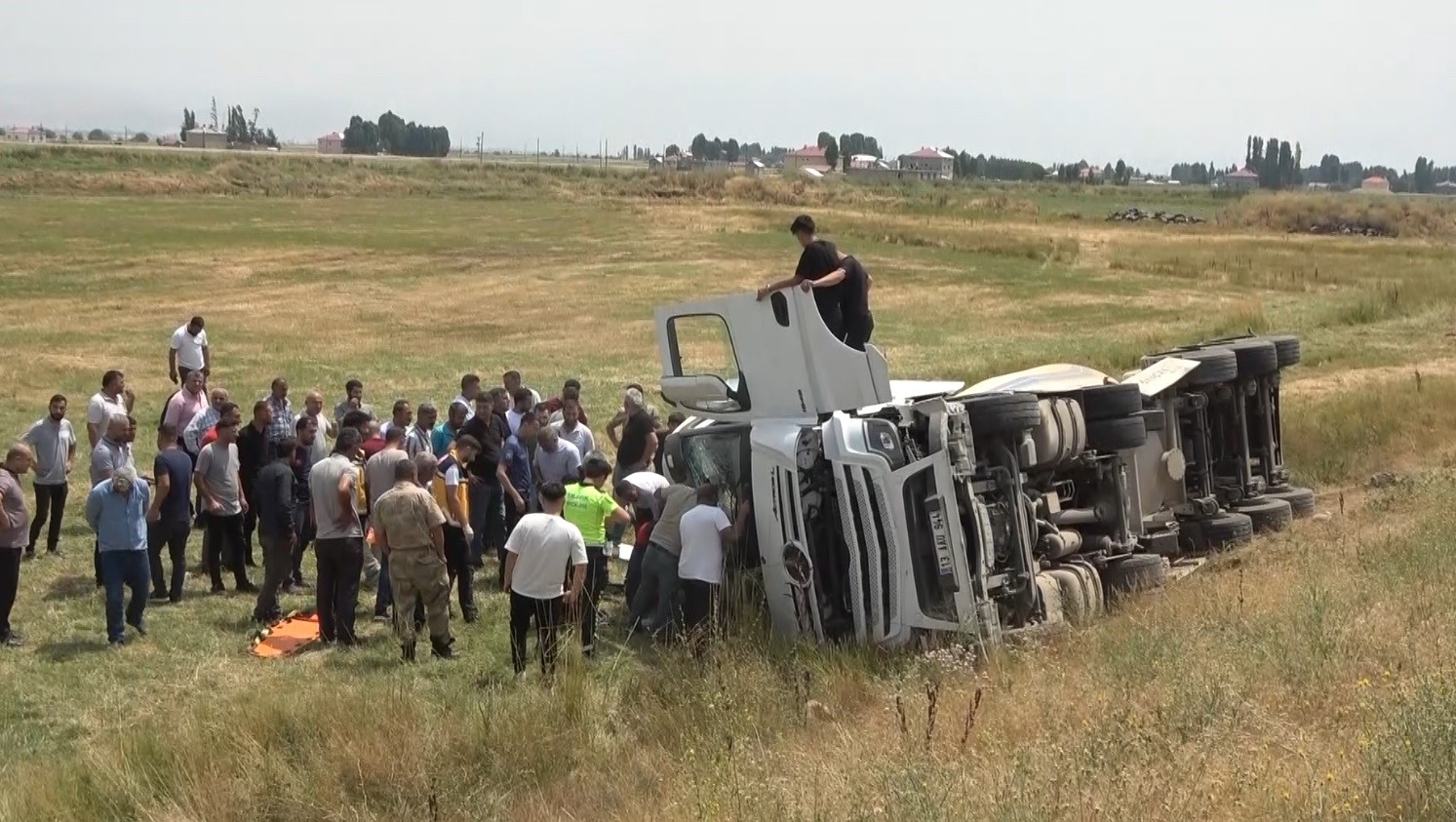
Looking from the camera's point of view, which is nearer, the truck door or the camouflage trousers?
the truck door

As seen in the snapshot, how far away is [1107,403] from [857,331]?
1.78 metres

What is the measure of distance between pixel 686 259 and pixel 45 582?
36293mm

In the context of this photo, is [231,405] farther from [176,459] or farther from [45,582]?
[45,582]

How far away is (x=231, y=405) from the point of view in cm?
1162

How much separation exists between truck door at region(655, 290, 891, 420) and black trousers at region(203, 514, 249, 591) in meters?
4.00

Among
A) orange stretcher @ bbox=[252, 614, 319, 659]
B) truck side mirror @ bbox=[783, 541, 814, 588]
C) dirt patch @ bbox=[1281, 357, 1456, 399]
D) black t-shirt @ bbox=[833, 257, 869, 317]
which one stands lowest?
orange stretcher @ bbox=[252, 614, 319, 659]

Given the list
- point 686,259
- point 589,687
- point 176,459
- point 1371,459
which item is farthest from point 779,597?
point 686,259

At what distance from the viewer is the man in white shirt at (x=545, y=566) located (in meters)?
8.94

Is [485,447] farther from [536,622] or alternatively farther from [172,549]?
[536,622]

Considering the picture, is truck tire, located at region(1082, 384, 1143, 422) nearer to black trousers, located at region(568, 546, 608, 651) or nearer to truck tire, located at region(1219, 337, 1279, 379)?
truck tire, located at region(1219, 337, 1279, 379)

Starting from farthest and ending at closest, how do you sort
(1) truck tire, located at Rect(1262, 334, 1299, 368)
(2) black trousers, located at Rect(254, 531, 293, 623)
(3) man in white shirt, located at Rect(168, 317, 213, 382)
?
(3) man in white shirt, located at Rect(168, 317, 213, 382) < (1) truck tire, located at Rect(1262, 334, 1299, 368) < (2) black trousers, located at Rect(254, 531, 293, 623)

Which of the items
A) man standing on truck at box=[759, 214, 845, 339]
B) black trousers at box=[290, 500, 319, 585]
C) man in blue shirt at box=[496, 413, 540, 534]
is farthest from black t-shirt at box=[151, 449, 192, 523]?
man standing on truck at box=[759, 214, 845, 339]

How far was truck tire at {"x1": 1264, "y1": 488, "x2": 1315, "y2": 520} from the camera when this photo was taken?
1206cm

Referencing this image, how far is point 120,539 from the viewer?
33.4 ft
